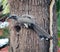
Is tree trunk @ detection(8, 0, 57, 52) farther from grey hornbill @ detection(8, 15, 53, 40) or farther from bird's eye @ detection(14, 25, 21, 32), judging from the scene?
grey hornbill @ detection(8, 15, 53, 40)

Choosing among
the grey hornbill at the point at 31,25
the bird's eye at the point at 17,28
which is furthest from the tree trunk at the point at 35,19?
the grey hornbill at the point at 31,25

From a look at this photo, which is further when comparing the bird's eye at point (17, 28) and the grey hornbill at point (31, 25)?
the bird's eye at point (17, 28)

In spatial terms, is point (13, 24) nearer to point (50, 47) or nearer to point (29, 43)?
point (29, 43)

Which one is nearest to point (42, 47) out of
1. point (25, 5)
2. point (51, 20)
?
point (51, 20)

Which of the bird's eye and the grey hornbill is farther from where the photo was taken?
the bird's eye

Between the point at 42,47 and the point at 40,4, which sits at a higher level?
the point at 40,4

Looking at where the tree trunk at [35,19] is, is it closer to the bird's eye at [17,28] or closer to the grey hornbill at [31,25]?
the bird's eye at [17,28]

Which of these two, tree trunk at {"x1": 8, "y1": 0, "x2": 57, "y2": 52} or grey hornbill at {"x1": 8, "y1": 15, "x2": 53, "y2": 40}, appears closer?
grey hornbill at {"x1": 8, "y1": 15, "x2": 53, "y2": 40}

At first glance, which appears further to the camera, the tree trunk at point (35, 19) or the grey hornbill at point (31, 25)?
the tree trunk at point (35, 19)

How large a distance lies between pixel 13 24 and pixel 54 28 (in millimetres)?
372

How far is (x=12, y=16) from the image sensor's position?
2271 millimetres

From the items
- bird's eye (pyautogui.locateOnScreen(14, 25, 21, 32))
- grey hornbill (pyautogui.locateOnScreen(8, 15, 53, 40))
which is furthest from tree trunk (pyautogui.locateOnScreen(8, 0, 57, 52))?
grey hornbill (pyautogui.locateOnScreen(8, 15, 53, 40))

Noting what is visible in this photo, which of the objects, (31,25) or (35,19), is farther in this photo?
(35,19)

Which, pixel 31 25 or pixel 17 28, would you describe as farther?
pixel 17 28
